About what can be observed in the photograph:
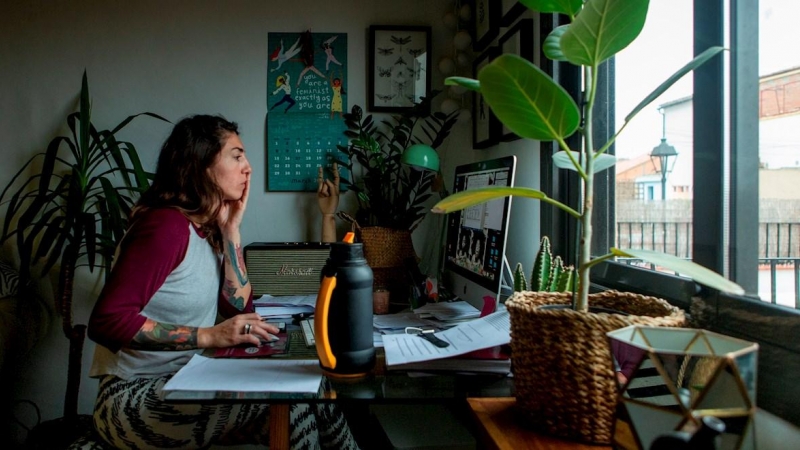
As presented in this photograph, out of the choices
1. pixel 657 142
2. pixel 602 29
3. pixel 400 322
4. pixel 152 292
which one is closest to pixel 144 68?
pixel 152 292

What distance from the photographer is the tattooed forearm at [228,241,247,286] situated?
68.1 inches

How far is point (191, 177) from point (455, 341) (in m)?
0.93

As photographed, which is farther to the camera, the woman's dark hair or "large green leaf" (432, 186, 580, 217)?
the woman's dark hair

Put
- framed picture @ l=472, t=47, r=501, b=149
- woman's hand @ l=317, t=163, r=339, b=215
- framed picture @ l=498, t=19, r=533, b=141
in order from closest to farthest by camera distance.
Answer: framed picture @ l=498, t=19, r=533, b=141 → framed picture @ l=472, t=47, r=501, b=149 → woman's hand @ l=317, t=163, r=339, b=215

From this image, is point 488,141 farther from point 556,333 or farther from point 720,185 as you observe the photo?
point 556,333

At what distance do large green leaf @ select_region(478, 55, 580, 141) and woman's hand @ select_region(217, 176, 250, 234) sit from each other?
3.78 ft

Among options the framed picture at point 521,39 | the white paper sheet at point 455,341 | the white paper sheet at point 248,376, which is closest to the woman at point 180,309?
the white paper sheet at point 248,376

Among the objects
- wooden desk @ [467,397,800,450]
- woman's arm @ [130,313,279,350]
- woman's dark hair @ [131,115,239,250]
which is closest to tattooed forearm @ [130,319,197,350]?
woman's arm @ [130,313,279,350]

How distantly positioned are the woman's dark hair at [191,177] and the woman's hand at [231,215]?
3cm

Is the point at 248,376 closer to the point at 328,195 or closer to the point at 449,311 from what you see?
the point at 449,311

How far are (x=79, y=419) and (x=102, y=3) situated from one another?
1.91 metres

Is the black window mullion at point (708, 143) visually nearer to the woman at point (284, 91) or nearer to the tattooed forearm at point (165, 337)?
the tattooed forearm at point (165, 337)

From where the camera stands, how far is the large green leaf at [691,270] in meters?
0.60

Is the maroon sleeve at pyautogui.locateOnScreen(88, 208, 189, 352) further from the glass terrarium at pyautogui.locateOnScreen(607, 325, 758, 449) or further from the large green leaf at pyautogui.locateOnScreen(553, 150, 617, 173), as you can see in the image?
the glass terrarium at pyautogui.locateOnScreen(607, 325, 758, 449)
